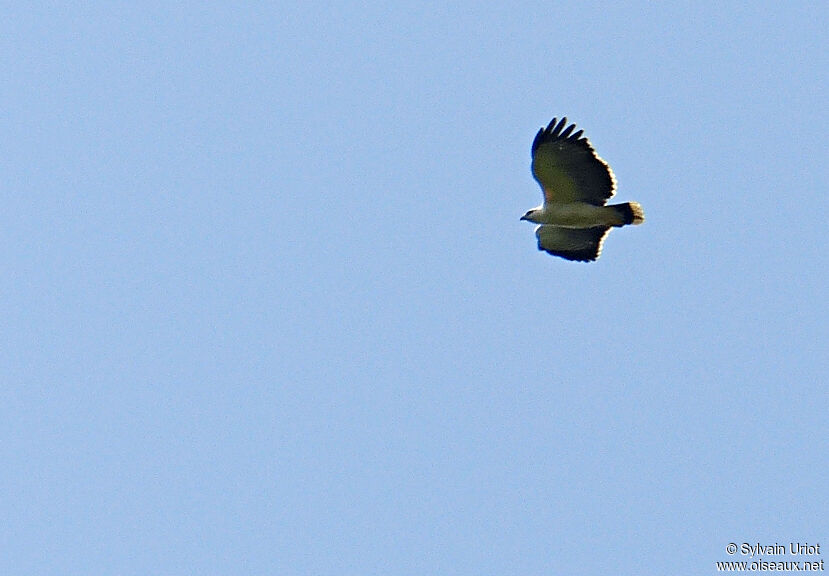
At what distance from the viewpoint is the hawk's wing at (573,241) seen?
25.8 m

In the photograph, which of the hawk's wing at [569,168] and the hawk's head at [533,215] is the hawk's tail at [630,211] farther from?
the hawk's head at [533,215]

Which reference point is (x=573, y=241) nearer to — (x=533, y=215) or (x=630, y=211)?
(x=533, y=215)

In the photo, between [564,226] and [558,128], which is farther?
[564,226]

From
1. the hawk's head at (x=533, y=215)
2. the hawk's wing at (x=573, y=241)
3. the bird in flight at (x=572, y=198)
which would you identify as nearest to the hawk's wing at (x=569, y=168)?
the bird in flight at (x=572, y=198)

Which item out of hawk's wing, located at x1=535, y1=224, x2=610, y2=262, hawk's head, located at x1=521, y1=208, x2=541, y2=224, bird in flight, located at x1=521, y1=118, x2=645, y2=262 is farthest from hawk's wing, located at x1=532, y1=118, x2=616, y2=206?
hawk's wing, located at x1=535, y1=224, x2=610, y2=262

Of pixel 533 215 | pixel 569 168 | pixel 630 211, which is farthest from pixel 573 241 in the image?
pixel 569 168

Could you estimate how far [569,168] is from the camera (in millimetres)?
24188

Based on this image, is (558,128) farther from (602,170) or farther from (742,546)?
(742,546)

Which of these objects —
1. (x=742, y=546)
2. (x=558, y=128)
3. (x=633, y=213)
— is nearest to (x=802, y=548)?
(x=742, y=546)

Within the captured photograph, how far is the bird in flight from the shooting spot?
2383cm

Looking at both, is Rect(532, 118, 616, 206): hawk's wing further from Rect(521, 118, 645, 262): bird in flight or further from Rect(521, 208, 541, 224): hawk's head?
Rect(521, 208, 541, 224): hawk's head

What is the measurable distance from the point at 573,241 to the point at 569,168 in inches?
88.4

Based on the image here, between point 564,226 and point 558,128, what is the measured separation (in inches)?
93.6

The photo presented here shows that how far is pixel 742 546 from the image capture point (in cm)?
2469
